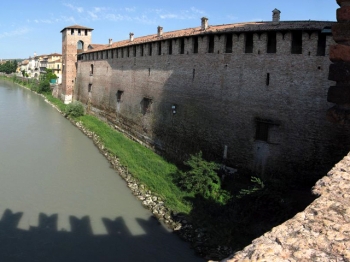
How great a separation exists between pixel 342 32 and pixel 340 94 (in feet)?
1.52

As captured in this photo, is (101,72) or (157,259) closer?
(157,259)

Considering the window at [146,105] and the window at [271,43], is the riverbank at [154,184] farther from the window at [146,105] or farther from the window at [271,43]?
the window at [271,43]

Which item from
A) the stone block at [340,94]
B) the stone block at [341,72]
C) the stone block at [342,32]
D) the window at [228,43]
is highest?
the window at [228,43]

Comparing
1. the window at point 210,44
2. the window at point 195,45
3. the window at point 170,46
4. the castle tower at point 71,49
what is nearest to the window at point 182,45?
the window at point 195,45

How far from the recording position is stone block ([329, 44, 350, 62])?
2.59 m

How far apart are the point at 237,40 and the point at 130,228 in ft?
17.2

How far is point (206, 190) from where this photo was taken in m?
8.41

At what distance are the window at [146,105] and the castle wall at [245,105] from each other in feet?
0.13

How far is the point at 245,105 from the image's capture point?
28.3 ft

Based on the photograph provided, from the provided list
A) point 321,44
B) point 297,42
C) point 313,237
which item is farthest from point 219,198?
point 313,237

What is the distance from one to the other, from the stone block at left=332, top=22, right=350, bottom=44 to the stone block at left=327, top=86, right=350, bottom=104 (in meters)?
0.35

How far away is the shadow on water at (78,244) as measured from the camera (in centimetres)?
616

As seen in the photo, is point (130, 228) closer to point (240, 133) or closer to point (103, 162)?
point (240, 133)

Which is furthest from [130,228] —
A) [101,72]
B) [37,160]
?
[101,72]
